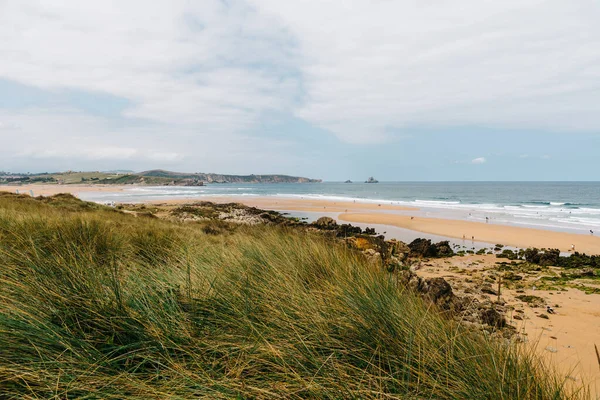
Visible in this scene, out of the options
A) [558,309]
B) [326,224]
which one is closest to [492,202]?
[326,224]

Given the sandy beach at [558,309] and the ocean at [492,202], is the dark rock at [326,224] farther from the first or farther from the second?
the ocean at [492,202]

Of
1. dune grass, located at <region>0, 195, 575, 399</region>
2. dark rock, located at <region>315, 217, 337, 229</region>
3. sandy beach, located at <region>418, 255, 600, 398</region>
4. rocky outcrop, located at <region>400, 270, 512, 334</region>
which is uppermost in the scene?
dune grass, located at <region>0, 195, 575, 399</region>

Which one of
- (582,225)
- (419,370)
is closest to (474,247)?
(582,225)

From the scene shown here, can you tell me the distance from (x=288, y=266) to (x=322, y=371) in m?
2.08

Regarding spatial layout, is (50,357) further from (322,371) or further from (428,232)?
(428,232)

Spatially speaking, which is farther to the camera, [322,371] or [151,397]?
[322,371]

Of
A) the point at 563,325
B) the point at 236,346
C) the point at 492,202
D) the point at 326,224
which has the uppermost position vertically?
the point at 492,202

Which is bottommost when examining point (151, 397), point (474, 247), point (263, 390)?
point (474, 247)

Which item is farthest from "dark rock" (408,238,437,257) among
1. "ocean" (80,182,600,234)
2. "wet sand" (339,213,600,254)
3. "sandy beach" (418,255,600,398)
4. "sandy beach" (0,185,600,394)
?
"ocean" (80,182,600,234)

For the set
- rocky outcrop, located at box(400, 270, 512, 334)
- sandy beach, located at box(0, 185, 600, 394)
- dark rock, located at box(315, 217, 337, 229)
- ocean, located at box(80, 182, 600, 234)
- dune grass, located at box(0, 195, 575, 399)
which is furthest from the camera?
ocean, located at box(80, 182, 600, 234)

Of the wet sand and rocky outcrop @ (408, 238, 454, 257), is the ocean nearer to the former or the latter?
the wet sand

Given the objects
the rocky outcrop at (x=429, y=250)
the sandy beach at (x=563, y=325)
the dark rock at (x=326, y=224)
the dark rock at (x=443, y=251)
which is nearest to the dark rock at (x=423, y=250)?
the rocky outcrop at (x=429, y=250)

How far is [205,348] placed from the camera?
7.07 feet

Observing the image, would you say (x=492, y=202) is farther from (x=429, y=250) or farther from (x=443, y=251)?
(x=429, y=250)
